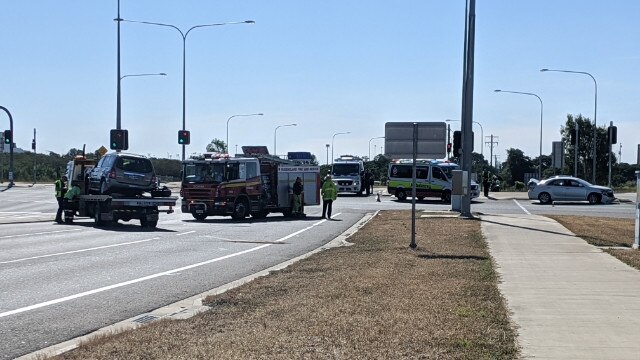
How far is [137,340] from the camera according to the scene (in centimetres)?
797

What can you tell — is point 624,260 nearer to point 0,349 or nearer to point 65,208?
point 0,349

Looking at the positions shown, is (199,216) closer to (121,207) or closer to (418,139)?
(121,207)

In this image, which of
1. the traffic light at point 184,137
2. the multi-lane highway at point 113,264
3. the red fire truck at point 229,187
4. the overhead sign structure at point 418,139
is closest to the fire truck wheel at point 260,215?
the red fire truck at point 229,187

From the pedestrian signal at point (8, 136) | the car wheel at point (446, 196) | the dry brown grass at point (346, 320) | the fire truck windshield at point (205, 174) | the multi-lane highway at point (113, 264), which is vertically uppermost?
the pedestrian signal at point (8, 136)

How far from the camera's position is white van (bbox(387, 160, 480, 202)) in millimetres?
47781

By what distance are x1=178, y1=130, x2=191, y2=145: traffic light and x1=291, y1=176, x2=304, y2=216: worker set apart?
1862 centimetres

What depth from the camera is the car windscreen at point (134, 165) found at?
1100 inches

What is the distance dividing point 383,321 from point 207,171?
23.5 metres

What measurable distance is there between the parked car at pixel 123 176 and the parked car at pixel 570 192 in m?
25.7

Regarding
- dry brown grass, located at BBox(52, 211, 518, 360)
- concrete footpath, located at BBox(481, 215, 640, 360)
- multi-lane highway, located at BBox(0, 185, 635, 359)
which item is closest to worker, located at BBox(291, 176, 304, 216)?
multi-lane highway, located at BBox(0, 185, 635, 359)

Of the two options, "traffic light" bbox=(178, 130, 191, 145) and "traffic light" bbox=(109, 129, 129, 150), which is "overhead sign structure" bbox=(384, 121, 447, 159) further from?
"traffic light" bbox=(178, 130, 191, 145)

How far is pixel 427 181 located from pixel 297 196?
16.2 meters

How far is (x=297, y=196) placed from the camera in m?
33.5

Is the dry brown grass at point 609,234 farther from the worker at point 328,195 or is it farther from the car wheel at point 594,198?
the car wheel at point 594,198
